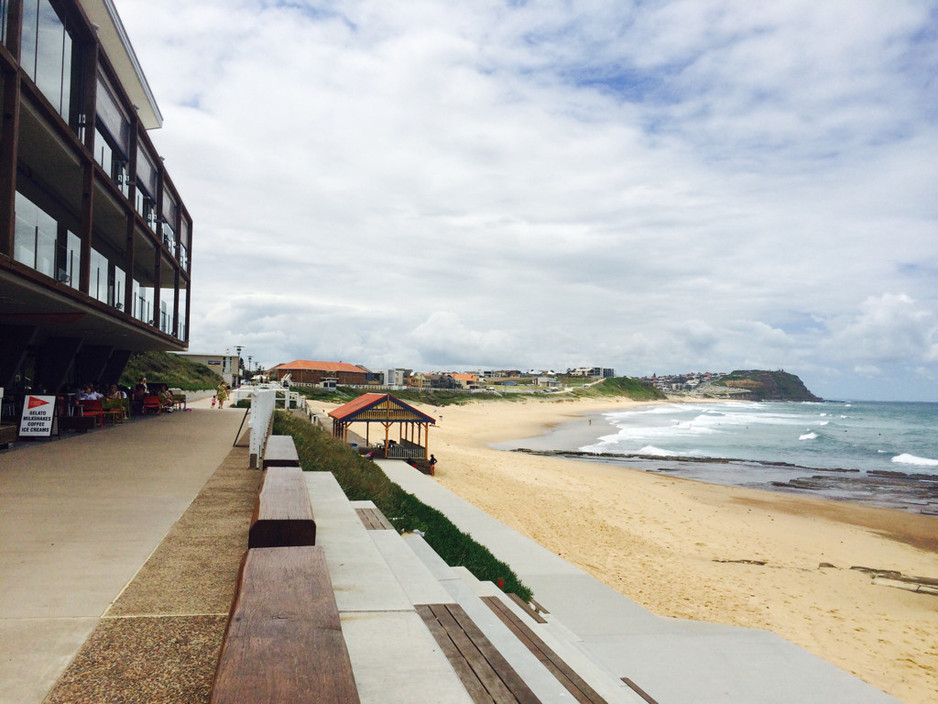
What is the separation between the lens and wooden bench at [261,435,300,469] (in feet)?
21.5

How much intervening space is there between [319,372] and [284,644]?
10460cm

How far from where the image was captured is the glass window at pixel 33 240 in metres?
11.0

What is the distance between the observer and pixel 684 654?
Result: 7.44m

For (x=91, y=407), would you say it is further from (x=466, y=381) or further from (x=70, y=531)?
(x=466, y=381)

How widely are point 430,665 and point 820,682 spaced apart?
6.85 meters

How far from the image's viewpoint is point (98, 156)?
15.3 metres

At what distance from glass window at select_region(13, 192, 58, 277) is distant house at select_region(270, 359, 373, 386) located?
283 ft

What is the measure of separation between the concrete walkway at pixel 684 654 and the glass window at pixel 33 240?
1023 centimetres

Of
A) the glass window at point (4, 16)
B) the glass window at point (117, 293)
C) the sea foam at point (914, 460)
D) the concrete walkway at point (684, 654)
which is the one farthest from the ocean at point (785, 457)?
the glass window at point (4, 16)

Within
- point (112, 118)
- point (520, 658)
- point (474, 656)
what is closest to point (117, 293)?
point (112, 118)

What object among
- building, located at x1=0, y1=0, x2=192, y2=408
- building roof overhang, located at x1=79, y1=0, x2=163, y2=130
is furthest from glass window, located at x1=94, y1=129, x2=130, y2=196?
building roof overhang, located at x1=79, y1=0, x2=163, y2=130

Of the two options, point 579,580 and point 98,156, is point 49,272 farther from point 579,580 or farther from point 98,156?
point 579,580

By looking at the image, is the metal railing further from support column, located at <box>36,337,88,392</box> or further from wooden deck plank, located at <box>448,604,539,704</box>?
support column, located at <box>36,337,88,392</box>

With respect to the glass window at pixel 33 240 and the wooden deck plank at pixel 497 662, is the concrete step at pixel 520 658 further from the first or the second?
the glass window at pixel 33 240
